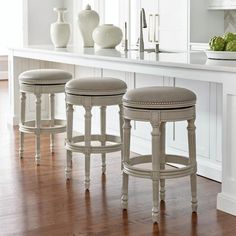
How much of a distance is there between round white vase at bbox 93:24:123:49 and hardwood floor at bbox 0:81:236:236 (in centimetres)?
108

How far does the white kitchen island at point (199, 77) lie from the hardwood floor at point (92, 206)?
257mm

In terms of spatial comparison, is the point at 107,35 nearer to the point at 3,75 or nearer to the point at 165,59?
the point at 165,59

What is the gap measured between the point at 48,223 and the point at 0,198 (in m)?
0.63

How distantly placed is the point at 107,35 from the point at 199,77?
1.76 metres

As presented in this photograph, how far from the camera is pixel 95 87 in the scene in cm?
393

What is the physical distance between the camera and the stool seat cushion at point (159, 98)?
10.7 ft

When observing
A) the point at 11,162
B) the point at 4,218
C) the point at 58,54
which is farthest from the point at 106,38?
the point at 4,218

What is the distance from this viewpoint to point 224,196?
11.4ft

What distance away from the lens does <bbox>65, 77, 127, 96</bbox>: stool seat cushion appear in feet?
12.9

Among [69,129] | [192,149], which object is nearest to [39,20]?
[69,129]

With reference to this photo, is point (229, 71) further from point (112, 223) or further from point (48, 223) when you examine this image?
point (48, 223)

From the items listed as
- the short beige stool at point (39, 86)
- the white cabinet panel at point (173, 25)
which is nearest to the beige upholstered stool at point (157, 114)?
the short beige stool at point (39, 86)

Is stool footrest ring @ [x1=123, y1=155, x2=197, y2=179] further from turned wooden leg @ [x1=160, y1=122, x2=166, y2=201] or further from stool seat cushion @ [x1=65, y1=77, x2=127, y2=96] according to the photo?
stool seat cushion @ [x1=65, y1=77, x2=127, y2=96]

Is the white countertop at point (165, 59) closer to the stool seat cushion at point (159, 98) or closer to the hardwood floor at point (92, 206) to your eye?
the stool seat cushion at point (159, 98)
